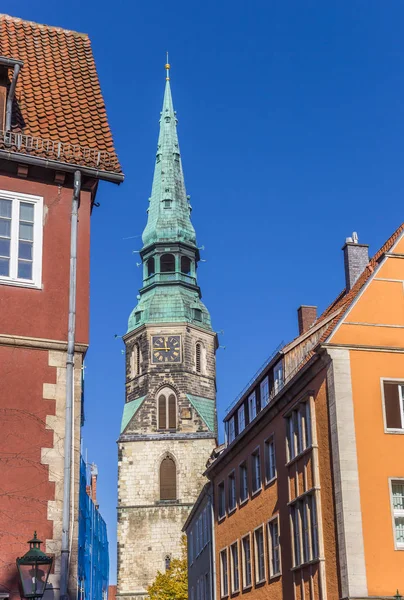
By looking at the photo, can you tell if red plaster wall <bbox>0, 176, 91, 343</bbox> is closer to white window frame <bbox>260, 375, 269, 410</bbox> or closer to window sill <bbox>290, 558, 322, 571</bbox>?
window sill <bbox>290, 558, 322, 571</bbox>

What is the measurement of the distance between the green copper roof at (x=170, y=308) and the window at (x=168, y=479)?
12.0m

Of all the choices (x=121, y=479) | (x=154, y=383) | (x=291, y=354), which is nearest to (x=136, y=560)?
(x=121, y=479)

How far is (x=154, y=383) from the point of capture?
77250 millimetres

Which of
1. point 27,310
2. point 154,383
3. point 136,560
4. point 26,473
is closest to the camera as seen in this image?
point 26,473

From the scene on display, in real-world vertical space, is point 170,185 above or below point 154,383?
above

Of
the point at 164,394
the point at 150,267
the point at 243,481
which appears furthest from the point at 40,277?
the point at 150,267

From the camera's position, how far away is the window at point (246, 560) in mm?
32031

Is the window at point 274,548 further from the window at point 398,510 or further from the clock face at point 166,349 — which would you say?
the clock face at point 166,349

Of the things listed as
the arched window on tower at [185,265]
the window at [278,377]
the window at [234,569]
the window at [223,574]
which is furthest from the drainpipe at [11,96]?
the arched window on tower at [185,265]

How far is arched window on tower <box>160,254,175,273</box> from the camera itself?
8417cm

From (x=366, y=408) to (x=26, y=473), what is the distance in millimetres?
12514

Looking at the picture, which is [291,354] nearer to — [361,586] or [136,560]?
[361,586]

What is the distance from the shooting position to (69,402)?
564 inches

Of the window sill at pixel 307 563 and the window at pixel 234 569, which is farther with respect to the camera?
the window at pixel 234 569
